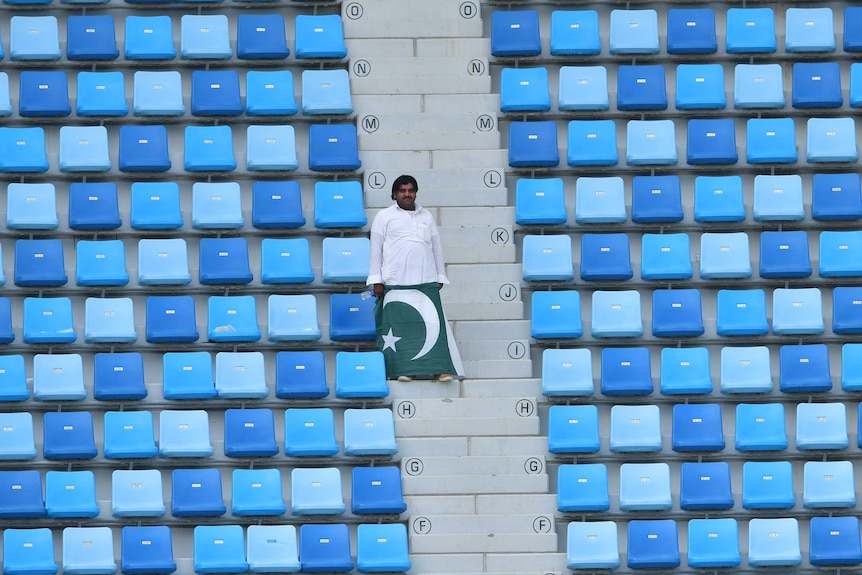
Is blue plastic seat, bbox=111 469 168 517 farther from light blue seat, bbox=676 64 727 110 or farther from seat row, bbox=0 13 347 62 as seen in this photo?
light blue seat, bbox=676 64 727 110

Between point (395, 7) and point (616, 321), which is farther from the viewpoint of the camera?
point (395, 7)

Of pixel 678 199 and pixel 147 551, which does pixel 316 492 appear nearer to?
pixel 147 551

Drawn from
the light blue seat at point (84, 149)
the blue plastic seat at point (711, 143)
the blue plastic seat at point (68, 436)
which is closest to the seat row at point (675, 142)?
the blue plastic seat at point (711, 143)

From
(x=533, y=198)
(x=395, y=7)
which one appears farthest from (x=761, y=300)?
(x=395, y=7)

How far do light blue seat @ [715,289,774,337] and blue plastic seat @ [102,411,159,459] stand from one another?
3.74 meters

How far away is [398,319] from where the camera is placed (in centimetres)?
1155

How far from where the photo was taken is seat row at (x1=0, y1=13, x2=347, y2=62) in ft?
42.3

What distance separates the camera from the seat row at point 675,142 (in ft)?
41.4

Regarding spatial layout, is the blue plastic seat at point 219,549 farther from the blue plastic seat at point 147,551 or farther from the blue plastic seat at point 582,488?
the blue plastic seat at point 582,488

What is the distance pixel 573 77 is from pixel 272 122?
2110 mm

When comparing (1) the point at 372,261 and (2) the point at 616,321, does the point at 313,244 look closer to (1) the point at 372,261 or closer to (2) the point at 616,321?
(1) the point at 372,261

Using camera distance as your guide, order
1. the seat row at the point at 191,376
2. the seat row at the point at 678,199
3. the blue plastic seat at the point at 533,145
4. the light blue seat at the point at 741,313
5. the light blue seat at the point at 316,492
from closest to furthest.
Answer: the light blue seat at the point at 316,492, the seat row at the point at 191,376, the light blue seat at the point at 741,313, the seat row at the point at 678,199, the blue plastic seat at the point at 533,145

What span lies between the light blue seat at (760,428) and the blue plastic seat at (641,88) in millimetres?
2319

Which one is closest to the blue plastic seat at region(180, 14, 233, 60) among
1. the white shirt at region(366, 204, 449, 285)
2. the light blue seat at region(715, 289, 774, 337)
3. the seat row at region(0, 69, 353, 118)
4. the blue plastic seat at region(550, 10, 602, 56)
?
the seat row at region(0, 69, 353, 118)
